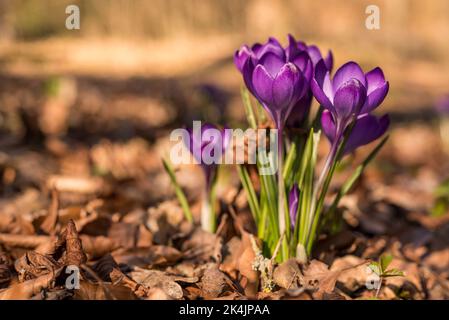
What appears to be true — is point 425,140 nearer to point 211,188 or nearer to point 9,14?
point 211,188

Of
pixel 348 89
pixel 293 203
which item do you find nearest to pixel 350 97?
pixel 348 89

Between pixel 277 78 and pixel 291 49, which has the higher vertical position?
pixel 291 49

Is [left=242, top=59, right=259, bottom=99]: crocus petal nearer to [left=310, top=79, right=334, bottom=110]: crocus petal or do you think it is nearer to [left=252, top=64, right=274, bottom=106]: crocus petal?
[left=252, top=64, right=274, bottom=106]: crocus petal

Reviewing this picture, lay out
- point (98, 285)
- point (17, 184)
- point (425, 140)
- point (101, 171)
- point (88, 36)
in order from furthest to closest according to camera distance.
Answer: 1. point (88, 36)
2. point (425, 140)
3. point (101, 171)
4. point (17, 184)
5. point (98, 285)

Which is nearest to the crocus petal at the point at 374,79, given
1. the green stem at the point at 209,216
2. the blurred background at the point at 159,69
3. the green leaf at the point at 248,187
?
the green leaf at the point at 248,187

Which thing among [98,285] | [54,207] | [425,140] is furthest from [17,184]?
[425,140]

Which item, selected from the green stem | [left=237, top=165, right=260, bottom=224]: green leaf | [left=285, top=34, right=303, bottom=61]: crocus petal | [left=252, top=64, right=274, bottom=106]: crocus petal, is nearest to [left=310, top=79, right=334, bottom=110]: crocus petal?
[left=252, top=64, right=274, bottom=106]: crocus petal

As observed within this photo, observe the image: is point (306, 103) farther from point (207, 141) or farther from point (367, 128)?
point (207, 141)
